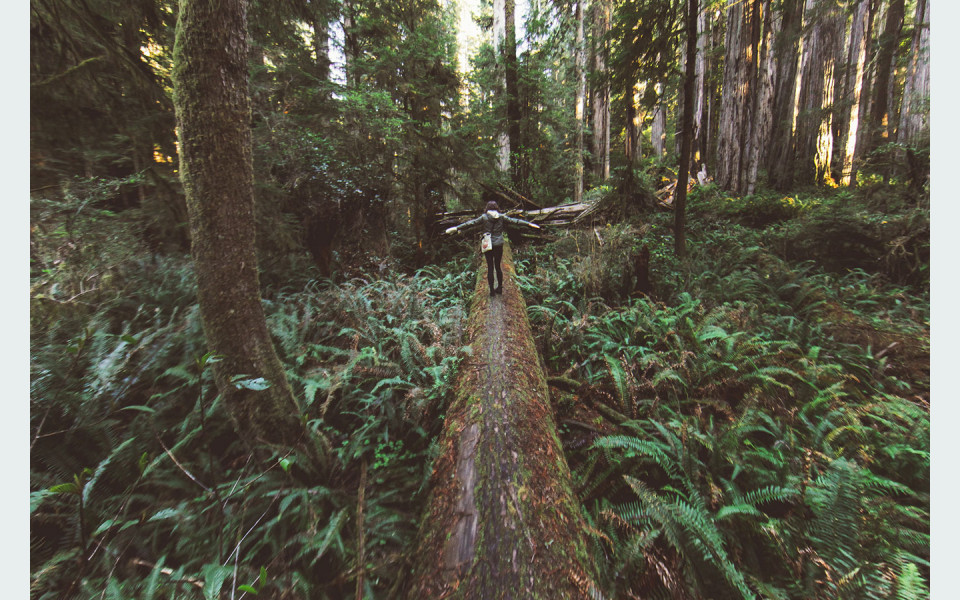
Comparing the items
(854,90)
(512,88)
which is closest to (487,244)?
(512,88)

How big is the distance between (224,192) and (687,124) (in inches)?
285

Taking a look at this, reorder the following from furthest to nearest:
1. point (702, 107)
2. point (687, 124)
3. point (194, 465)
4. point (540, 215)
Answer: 1. point (702, 107)
2. point (540, 215)
3. point (687, 124)
4. point (194, 465)

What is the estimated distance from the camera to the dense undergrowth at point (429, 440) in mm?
1718

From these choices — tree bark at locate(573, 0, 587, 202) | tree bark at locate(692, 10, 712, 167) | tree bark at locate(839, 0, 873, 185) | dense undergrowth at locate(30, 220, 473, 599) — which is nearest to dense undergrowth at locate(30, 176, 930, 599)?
dense undergrowth at locate(30, 220, 473, 599)

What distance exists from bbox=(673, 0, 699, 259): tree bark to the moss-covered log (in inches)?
218

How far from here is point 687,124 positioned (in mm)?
5969

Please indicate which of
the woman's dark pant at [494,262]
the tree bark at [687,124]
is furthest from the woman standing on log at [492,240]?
the tree bark at [687,124]

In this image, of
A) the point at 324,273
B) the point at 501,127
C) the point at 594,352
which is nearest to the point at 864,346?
the point at 594,352

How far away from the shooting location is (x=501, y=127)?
12.2 m

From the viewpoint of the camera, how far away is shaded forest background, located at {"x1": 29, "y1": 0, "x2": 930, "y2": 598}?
1.80m

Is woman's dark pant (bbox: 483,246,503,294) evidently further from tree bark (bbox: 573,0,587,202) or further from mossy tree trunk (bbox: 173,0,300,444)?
tree bark (bbox: 573,0,587,202)

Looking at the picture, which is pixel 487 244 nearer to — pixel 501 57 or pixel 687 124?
pixel 687 124

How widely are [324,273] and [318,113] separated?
3.06m

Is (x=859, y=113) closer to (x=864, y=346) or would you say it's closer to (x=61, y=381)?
(x=864, y=346)
